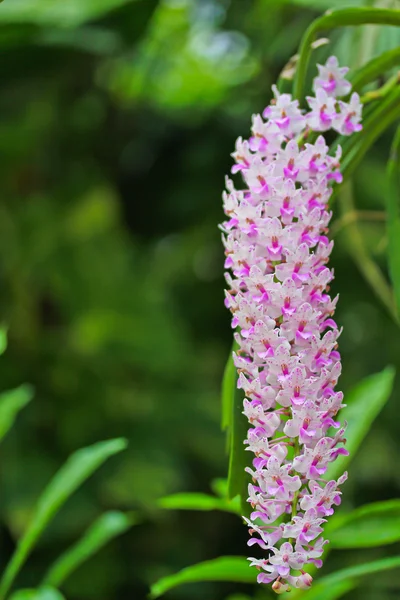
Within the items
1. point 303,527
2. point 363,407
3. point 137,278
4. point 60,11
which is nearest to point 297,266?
point 303,527

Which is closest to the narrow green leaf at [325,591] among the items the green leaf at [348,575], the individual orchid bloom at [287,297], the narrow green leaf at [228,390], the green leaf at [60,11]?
the green leaf at [348,575]

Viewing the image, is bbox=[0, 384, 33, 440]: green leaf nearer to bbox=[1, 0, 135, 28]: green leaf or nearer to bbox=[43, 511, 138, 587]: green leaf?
bbox=[43, 511, 138, 587]: green leaf

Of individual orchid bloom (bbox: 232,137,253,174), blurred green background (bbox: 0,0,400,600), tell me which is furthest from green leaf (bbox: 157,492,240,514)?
blurred green background (bbox: 0,0,400,600)

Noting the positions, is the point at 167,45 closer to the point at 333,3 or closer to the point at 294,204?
the point at 333,3

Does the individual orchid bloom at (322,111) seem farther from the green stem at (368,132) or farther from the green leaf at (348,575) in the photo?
the green leaf at (348,575)

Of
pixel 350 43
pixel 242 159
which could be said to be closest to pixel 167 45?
pixel 350 43

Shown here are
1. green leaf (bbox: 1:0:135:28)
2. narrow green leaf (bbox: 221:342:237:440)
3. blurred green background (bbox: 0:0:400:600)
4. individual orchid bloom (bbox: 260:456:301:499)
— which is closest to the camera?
individual orchid bloom (bbox: 260:456:301:499)
